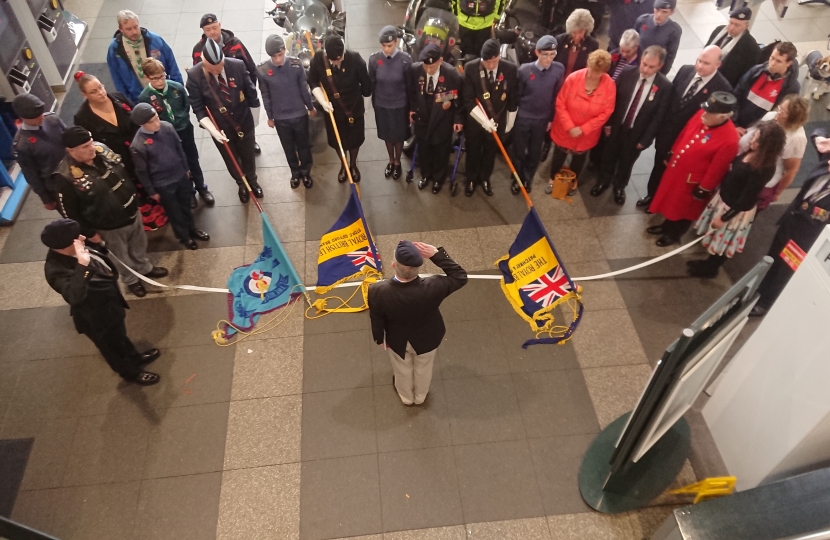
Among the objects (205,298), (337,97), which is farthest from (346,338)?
(337,97)

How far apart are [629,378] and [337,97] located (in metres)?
3.46

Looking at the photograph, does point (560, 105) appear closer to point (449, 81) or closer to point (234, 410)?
point (449, 81)

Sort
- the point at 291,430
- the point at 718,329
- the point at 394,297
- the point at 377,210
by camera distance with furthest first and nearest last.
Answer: the point at 377,210, the point at 291,430, the point at 394,297, the point at 718,329

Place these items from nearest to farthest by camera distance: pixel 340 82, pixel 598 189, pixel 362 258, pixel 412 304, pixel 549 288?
pixel 412 304 → pixel 549 288 → pixel 362 258 → pixel 340 82 → pixel 598 189

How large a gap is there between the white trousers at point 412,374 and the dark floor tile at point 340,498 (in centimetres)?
49

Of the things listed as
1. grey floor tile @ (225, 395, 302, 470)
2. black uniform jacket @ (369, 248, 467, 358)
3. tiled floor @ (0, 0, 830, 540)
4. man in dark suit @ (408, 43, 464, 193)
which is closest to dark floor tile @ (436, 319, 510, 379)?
tiled floor @ (0, 0, 830, 540)

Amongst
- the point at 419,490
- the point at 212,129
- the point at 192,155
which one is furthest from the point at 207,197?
the point at 419,490

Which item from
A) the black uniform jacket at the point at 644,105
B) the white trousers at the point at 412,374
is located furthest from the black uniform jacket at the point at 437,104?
the white trousers at the point at 412,374

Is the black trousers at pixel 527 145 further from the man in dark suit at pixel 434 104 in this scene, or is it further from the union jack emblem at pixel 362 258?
the union jack emblem at pixel 362 258

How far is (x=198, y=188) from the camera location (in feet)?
18.9

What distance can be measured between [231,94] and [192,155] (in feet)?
2.60

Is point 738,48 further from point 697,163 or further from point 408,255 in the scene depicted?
point 408,255

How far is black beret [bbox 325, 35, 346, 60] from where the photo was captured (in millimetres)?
4859

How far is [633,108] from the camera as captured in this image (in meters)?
5.07
